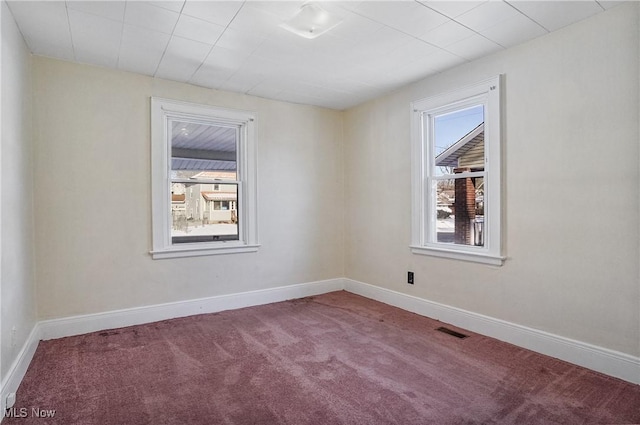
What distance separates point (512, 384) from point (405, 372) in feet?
2.26

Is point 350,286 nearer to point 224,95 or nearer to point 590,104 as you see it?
point 224,95

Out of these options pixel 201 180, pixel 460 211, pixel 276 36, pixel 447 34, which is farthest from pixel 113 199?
pixel 460 211

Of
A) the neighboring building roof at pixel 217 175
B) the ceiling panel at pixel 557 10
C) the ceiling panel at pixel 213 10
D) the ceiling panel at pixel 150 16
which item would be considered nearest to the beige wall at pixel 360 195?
the ceiling panel at pixel 557 10

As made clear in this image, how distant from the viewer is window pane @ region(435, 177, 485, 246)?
3.38 meters

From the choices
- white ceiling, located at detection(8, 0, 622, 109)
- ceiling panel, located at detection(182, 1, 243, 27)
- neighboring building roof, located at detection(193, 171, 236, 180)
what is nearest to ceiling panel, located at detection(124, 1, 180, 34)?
white ceiling, located at detection(8, 0, 622, 109)

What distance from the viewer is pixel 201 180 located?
399 cm

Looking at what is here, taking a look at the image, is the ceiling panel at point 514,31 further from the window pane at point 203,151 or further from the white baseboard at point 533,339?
the window pane at point 203,151

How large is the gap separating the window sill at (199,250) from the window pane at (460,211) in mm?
2145

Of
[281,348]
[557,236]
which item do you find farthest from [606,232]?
[281,348]

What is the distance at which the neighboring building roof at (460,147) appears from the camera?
3.36 m

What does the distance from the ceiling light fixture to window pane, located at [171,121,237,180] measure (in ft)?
6.00

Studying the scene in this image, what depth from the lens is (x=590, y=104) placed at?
100 inches

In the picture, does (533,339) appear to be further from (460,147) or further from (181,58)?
(181,58)

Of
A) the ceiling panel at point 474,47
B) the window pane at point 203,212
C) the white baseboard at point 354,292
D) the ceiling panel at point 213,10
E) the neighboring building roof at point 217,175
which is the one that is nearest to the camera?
the ceiling panel at point 213,10
